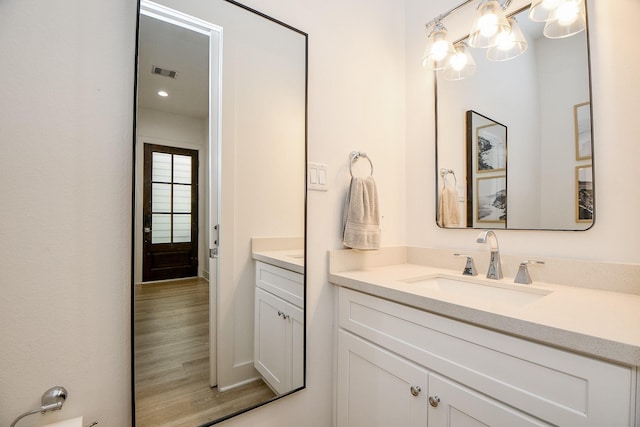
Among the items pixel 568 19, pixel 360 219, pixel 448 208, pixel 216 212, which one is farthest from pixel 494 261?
pixel 216 212

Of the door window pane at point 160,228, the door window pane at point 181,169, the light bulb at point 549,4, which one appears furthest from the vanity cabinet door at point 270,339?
the light bulb at point 549,4

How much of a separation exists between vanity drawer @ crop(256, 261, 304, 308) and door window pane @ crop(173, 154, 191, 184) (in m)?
0.42

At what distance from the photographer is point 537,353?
2.31 ft

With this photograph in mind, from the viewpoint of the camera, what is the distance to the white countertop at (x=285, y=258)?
3.83 feet

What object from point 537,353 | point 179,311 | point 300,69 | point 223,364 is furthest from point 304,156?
point 537,353

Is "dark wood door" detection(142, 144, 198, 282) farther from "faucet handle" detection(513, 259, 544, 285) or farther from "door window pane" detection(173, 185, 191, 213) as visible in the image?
"faucet handle" detection(513, 259, 544, 285)

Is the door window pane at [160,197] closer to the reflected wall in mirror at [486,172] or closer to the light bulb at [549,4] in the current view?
the reflected wall in mirror at [486,172]

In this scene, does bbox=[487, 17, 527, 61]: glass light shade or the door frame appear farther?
bbox=[487, 17, 527, 61]: glass light shade

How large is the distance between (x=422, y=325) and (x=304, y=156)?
0.80 m

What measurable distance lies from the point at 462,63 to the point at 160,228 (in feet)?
4.99

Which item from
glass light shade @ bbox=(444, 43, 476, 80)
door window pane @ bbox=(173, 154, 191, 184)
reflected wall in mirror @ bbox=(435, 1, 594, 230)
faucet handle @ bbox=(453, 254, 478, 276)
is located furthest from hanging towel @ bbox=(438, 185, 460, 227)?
door window pane @ bbox=(173, 154, 191, 184)

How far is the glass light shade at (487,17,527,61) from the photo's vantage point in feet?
3.89

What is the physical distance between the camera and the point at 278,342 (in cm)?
121

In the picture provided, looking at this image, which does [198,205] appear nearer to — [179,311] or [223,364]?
[179,311]
